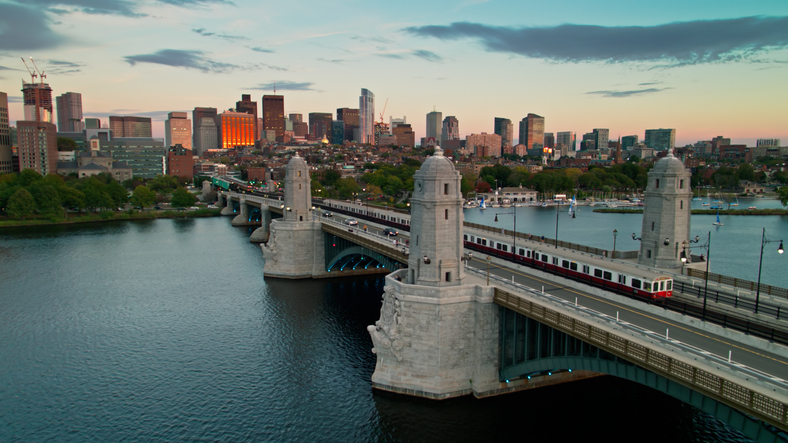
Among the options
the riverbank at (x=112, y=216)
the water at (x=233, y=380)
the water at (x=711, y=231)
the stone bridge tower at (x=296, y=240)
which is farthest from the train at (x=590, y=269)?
the riverbank at (x=112, y=216)

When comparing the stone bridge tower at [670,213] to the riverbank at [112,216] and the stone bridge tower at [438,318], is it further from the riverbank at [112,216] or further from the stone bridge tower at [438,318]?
the riverbank at [112,216]

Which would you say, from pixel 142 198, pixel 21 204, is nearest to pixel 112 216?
pixel 142 198

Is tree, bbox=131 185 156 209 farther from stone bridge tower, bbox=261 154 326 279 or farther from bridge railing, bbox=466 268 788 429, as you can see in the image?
bridge railing, bbox=466 268 788 429

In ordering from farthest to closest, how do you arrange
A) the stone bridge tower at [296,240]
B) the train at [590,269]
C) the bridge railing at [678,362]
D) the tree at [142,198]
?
the tree at [142,198] < the stone bridge tower at [296,240] < the train at [590,269] < the bridge railing at [678,362]

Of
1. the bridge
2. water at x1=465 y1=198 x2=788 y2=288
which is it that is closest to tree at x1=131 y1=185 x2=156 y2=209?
water at x1=465 y1=198 x2=788 y2=288

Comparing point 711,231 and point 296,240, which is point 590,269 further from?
point 711,231

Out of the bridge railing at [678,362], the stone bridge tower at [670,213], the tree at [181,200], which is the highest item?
the stone bridge tower at [670,213]
